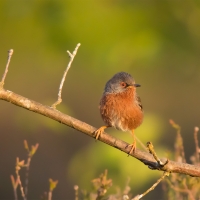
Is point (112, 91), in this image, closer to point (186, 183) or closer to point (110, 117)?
point (110, 117)

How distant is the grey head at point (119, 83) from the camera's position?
602 cm

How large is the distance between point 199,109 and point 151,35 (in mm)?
11665

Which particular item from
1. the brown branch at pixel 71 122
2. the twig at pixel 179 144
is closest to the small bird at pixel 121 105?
the twig at pixel 179 144

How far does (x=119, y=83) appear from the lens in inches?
242

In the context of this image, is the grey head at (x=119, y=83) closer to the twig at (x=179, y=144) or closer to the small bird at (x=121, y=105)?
the small bird at (x=121, y=105)

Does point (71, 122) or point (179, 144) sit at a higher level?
point (179, 144)

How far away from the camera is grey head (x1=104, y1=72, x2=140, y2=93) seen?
237 inches

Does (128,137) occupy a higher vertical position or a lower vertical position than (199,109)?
lower

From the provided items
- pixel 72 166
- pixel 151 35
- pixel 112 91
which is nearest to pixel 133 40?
pixel 151 35

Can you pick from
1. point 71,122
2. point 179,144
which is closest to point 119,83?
point 179,144

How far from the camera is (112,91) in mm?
5988

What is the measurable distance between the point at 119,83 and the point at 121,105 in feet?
1.24

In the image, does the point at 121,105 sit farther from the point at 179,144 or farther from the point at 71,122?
the point at 71,122

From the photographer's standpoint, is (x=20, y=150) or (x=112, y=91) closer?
(x=112, y=91)
